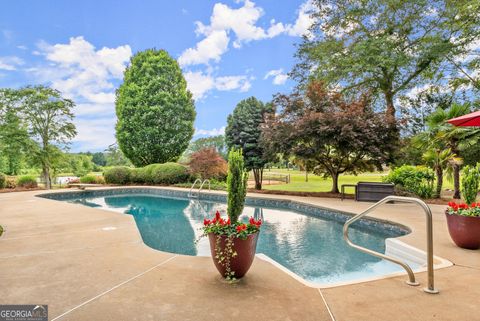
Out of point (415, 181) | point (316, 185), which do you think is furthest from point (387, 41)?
point (316, 185)

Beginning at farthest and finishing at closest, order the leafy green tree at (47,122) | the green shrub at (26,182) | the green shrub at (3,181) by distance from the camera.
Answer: the leafy green tree at (47,122), the green shrub at (26,182), the green shrub at (3,181)

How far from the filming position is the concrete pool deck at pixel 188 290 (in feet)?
7.74

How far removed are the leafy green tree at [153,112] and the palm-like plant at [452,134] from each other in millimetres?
16684

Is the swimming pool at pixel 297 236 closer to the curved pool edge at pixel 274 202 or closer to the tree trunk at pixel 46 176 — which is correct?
the curved pool edge at pixel 274 202

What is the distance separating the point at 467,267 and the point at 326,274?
68.1 inches

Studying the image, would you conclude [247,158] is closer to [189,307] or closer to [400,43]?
[400,43]

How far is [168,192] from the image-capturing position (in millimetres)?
15133

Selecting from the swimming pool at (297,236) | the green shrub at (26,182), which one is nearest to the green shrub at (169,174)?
the green shrub at (26,182)

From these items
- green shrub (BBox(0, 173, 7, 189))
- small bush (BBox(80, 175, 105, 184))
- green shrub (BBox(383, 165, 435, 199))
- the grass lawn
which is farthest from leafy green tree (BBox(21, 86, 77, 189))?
green shrub (BBox(383, 165, 435, 199))

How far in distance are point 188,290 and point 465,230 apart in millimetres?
3987

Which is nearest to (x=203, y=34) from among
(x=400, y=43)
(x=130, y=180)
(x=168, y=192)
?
(x=168, y=192)

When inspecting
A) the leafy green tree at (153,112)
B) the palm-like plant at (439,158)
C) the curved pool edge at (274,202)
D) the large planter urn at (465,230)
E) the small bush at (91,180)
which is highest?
the leafy green tree at (153,112)

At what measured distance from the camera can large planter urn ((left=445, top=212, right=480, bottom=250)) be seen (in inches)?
156

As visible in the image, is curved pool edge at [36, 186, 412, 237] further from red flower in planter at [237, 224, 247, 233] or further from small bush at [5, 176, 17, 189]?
small bush at [5, 176, 17, 189]
